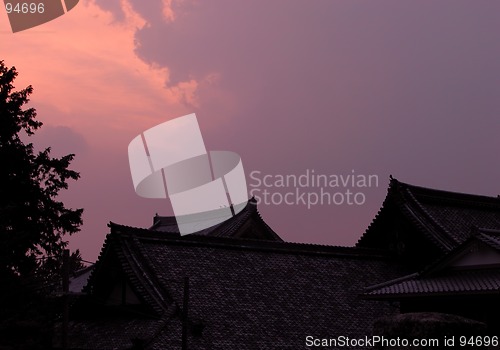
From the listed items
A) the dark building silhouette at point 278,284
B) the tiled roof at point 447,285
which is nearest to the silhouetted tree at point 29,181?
the dark building silhouette at point 278,284

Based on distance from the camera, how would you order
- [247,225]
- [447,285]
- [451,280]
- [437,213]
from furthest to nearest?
1. [247,225]
2. [437,213]
3. [451,280]
4. [447,285]

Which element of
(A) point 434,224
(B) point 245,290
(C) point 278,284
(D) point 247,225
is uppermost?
(D) point 247,225

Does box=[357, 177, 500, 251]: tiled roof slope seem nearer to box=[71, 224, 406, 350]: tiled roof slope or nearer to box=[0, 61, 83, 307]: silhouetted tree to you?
box=[71, 224, 406, 350]: tiled roof slope

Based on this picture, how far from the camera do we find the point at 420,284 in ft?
74.9

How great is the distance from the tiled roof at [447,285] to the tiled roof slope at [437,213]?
9588 mm

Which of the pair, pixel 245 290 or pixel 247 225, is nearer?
pixel 245 290

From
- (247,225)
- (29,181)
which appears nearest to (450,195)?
(247,225)

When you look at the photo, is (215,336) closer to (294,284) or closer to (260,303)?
(260,303)

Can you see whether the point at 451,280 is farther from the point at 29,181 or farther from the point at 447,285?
the point at 29,181

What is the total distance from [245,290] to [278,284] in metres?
1.99

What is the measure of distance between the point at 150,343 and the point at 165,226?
31.3 m

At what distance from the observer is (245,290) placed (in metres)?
27.2

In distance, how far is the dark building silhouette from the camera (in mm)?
22000

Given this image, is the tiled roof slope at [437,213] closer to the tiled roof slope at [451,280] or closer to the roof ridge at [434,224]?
the roof ridge at [434,224]
